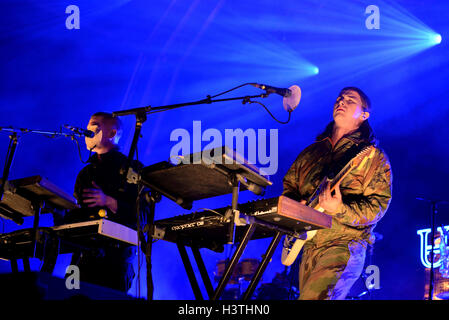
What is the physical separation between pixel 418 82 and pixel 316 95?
1.83 m

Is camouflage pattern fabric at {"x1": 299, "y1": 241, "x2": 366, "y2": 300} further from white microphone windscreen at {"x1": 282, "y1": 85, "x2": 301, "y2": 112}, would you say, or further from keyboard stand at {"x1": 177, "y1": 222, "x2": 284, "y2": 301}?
white microphone windscreen at {"x1": 282, "y1": 85, "x2": 301, "y2": 112}

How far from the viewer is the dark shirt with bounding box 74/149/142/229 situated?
184 inches

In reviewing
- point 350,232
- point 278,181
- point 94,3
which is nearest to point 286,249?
point 350,232

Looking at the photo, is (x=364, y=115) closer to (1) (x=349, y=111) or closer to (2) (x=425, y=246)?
(1) (x=349, y=111)

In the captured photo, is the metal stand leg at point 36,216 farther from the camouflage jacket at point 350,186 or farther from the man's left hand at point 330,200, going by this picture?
the man's left hand at point 330,200

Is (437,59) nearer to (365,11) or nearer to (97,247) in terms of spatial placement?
(365,11)

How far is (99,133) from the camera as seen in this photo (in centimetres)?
530

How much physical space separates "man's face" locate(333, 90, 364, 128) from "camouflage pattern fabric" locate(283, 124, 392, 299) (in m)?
0.16

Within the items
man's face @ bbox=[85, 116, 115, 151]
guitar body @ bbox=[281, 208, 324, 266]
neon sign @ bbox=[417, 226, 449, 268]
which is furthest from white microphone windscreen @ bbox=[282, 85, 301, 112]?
neon sign @ bbox=[417, 226, 449, 268]

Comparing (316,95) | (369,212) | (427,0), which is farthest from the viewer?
(316,95)

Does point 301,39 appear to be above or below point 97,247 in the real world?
above

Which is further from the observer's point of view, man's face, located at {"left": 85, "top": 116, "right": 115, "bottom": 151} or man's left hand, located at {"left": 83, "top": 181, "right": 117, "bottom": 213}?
man's face, located at {"left": 85, "top": 116, "right": 115, "bottom": 151}

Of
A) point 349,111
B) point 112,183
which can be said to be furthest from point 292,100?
point 112,183

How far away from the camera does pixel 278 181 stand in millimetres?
9656
